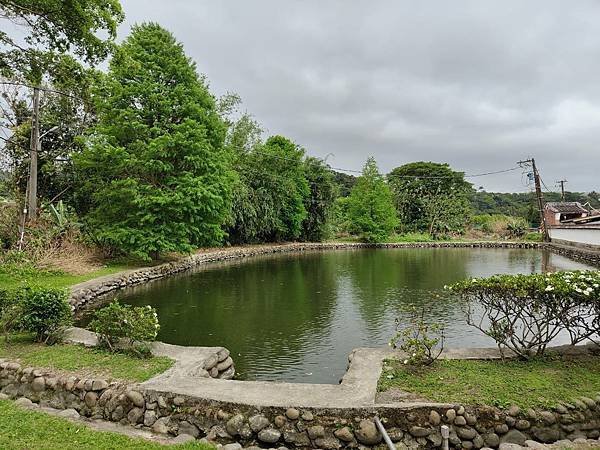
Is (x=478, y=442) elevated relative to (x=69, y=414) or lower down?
lower down

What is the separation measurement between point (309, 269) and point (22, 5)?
16.4m

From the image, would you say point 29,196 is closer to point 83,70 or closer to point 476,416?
point 83,70

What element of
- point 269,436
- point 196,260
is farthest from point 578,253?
point 269,436

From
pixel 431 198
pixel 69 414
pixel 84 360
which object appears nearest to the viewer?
pixel 69 414

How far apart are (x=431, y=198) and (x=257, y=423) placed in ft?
154

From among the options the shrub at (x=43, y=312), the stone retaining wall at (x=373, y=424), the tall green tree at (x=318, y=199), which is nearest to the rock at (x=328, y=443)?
the stone retaining wall at (x=373, y=424)

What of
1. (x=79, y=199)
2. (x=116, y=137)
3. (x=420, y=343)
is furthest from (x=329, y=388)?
(x=79, y=199)

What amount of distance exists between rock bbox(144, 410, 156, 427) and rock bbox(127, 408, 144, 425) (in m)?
0.08

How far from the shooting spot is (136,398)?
5191 millimetres

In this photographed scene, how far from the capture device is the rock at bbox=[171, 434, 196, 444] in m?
4.52

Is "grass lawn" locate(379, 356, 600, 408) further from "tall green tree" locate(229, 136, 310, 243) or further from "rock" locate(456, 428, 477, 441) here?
"tall green tree" locate(229, 136, 310, 243)

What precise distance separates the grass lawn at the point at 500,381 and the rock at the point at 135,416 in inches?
121

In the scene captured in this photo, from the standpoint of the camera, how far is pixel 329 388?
5.40 m

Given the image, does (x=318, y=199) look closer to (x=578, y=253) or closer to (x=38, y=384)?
(x=578, y=253)
